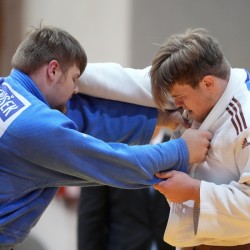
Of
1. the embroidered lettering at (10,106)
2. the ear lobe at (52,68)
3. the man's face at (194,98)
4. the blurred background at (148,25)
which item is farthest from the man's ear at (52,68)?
the blurred background at (148,25)

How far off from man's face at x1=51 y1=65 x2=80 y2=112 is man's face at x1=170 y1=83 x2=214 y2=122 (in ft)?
0.94

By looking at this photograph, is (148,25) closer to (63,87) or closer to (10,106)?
(63,87)

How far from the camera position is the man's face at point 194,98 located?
4.32 feet

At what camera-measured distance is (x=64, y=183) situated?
1.36m

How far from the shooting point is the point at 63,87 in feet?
4.60

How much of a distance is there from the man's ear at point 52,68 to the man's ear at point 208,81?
40cm

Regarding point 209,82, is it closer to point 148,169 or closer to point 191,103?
point 191,103

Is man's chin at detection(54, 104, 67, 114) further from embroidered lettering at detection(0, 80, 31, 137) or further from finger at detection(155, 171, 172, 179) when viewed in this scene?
finger at detection(155, 171, 172, 179)

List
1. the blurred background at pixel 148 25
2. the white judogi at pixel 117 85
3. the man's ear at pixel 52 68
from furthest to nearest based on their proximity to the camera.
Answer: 1. the blurred background at pixel 148 25
2. the white judogi at pixel 117 85
3. the man's ear at pixel 52 68

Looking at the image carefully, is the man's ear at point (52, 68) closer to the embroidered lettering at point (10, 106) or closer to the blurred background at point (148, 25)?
the embroidered lettering at point (10, 106)

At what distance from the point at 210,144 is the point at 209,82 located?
16 cm

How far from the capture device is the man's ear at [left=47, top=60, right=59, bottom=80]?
139 cm

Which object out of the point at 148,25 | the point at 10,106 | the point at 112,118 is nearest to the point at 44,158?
the point at 10,106

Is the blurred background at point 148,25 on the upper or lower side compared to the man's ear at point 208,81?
lower
